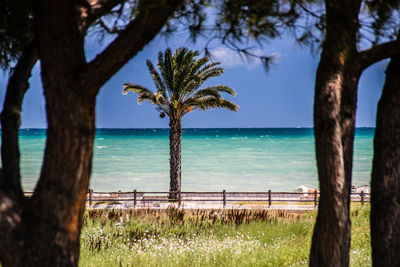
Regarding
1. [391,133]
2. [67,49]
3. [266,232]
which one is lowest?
[266,232]

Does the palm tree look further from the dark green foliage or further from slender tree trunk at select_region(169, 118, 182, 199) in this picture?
the dark green foliage

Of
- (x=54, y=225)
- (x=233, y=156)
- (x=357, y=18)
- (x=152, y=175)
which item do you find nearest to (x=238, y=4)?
(x=357, y=18)

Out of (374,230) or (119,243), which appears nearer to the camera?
(374,230)

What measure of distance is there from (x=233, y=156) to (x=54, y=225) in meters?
83.4

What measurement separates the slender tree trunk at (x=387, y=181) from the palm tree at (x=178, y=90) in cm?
1776

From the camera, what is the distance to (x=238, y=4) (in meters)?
4.29

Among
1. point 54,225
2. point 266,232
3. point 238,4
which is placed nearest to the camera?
point 54,225

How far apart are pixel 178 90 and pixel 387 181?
18.8 metres

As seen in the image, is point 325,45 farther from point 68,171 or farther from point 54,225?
point 54,225

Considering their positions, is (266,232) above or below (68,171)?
below

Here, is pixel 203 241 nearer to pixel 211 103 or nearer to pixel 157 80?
pixel 211 103

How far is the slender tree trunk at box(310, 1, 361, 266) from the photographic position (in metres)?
4.52

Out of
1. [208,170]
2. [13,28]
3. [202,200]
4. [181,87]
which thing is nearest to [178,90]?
[181,87]

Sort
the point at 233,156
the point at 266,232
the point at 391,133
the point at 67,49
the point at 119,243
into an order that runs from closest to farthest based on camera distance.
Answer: the point at 67,49 → the point at 391,133 → the point at 119,243 → the point at 266,232 → the point at 233,156
